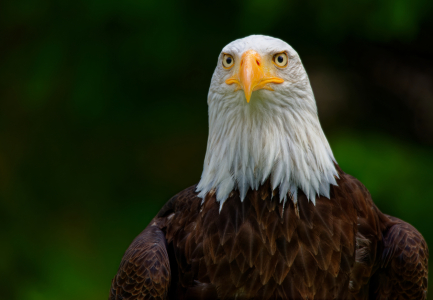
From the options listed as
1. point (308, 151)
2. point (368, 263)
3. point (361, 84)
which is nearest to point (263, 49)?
point (308, 151)

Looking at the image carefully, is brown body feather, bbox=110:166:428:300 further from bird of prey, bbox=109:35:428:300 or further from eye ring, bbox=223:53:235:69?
eye ring, bbox=223:53:235:69

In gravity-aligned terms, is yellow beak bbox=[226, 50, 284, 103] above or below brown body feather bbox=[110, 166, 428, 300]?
above

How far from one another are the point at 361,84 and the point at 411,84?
1.86 ft

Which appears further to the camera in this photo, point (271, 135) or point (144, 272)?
point (144, 272)

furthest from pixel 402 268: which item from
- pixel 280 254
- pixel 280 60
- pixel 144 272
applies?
pixel 144 272

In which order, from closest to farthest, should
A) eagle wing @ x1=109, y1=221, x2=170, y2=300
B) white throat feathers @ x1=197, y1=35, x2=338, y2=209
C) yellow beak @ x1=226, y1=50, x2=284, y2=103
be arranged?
yellow beak @ x1=226, y1=50, x2=284, y2=103 < white throat feathers @ x1=197, y1=35, x2=338, y2=209 < eagle wing @ x1=109, y1=221, x2=170, y2=300

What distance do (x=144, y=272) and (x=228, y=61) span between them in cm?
135

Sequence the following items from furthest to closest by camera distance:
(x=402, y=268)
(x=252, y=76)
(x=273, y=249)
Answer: (x=402, y=268) → (x=273, y=249) → (x=252, y=76)

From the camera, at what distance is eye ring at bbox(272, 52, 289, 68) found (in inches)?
103

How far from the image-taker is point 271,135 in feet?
8.63

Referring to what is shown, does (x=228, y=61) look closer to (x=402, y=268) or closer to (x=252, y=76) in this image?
(x=252, y=76)

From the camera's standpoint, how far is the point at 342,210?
9.04 ft

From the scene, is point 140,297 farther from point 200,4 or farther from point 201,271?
point 200,4

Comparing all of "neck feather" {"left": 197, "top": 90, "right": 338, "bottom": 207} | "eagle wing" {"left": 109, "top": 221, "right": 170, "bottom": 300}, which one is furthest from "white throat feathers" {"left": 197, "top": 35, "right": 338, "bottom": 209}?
Result: "eagle wing" {"left": 109, "top": 221, "right": 170, "bottom": 300}
